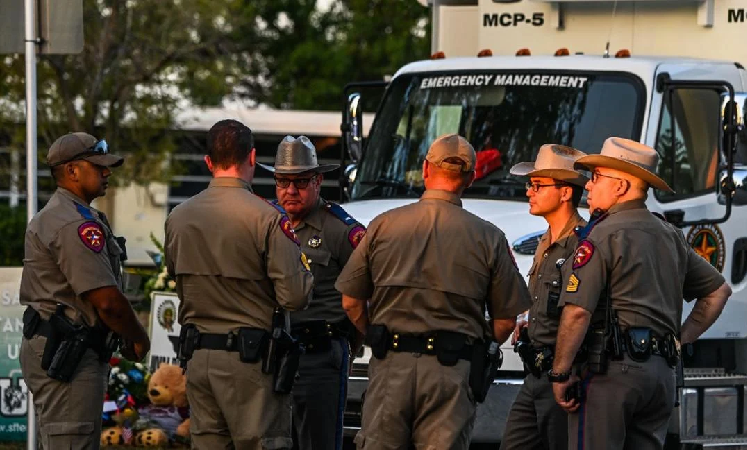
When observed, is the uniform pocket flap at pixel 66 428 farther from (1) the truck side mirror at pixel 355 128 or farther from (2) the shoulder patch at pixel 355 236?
(1) the truck side mirror at pixel 355 128

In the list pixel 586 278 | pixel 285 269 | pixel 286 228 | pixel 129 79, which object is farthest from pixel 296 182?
pixel 129 79

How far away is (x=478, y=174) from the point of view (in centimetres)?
937

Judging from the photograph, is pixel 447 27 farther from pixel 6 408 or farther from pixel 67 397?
pixel 67 397

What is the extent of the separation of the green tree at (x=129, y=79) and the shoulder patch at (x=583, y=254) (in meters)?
15.2

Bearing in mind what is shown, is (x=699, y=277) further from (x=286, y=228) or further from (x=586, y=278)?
(x=286, y=228)

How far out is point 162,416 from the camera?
10.6 metres

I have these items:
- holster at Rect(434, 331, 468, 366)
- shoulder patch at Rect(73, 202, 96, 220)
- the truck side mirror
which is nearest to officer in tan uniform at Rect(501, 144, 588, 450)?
holster at Rect(434, 331, 468, 366)

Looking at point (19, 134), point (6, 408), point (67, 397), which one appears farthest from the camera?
point (19, 134)

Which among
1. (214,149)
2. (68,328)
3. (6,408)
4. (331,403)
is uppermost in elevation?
(214,149)

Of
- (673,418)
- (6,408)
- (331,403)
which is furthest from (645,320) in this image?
(6,408)

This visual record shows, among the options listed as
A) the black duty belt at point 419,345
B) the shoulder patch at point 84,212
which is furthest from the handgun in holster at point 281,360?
the shoulder patch at point 84,212

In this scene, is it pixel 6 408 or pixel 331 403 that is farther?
pixel 6 408

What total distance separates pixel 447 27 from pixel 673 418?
389 cm

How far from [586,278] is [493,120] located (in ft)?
10.9
